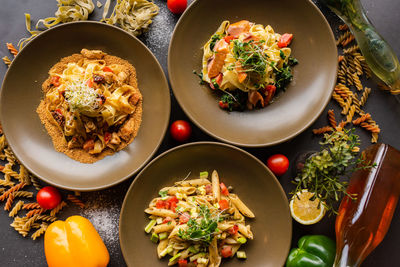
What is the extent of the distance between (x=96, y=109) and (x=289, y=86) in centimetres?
242

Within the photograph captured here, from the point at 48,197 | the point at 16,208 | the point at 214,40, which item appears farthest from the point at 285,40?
the point at 16,208

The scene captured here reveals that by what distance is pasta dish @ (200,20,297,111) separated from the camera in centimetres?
434

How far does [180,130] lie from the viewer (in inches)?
180

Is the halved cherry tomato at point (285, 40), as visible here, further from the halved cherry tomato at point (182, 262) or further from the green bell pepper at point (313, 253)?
the halved cherry tomato at point (182, 262)

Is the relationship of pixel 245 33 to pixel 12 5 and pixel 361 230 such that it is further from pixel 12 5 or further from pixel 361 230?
pixel 12 5

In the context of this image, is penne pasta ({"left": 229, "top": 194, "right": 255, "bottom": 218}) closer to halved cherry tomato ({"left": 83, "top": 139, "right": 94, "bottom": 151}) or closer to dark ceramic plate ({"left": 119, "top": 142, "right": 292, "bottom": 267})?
dark ceramic plate ({"left": 119, "top": 142, "right": 292, "bottom": 267})

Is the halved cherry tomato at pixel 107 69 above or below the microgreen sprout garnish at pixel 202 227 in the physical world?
above

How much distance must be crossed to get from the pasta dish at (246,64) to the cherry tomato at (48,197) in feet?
7.79

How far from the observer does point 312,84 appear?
4.54 m

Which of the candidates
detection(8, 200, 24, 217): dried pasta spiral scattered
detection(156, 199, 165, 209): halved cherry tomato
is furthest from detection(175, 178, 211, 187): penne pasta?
detection(8, 200, 24, 217): dried pasta spiral scattered

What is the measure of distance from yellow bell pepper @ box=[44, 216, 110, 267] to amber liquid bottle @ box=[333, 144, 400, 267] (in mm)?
2864

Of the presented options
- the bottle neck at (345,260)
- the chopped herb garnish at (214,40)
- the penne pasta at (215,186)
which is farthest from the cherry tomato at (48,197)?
the bottle neck at (345,260)

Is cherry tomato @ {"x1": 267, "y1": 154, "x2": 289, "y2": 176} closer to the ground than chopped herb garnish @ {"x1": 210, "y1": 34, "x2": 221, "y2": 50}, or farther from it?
closer to the ground

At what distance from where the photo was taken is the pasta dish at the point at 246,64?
4.34 meters
